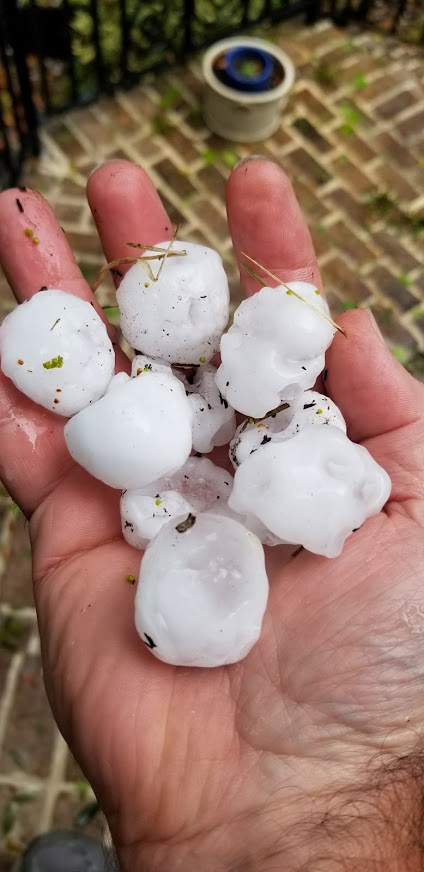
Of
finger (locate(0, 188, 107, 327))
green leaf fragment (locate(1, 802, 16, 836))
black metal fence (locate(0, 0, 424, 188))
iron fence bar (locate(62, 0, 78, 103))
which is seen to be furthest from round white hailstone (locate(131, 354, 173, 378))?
iron fence bar (locate(62, 0, 78, 103))

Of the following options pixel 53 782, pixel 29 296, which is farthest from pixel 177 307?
pixel 53 782

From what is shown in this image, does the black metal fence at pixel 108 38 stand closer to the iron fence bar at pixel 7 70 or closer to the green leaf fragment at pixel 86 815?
the iron fence bar at pixel 7 70

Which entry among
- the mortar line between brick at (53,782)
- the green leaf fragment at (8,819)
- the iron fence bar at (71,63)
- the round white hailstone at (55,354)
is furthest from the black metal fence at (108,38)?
the green leaf fragment at (8,819)

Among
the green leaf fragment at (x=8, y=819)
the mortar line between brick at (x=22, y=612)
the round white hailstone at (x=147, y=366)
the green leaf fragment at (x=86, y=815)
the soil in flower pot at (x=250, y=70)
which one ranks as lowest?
the green leaf fragment at (x=86, y=815)

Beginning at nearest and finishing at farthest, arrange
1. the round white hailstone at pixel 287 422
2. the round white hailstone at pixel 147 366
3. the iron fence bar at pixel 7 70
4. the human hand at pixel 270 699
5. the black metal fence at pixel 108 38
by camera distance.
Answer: the human hand at pixel 270 699 → the round white hailstone at pixel 287 422 → the round white hailstone at pixel 147 366 → the iron fence bar at pixel 7 70 → the black metal fence at pixel 108 38

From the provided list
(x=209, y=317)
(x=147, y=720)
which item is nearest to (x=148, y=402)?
(x=209, y=317)
